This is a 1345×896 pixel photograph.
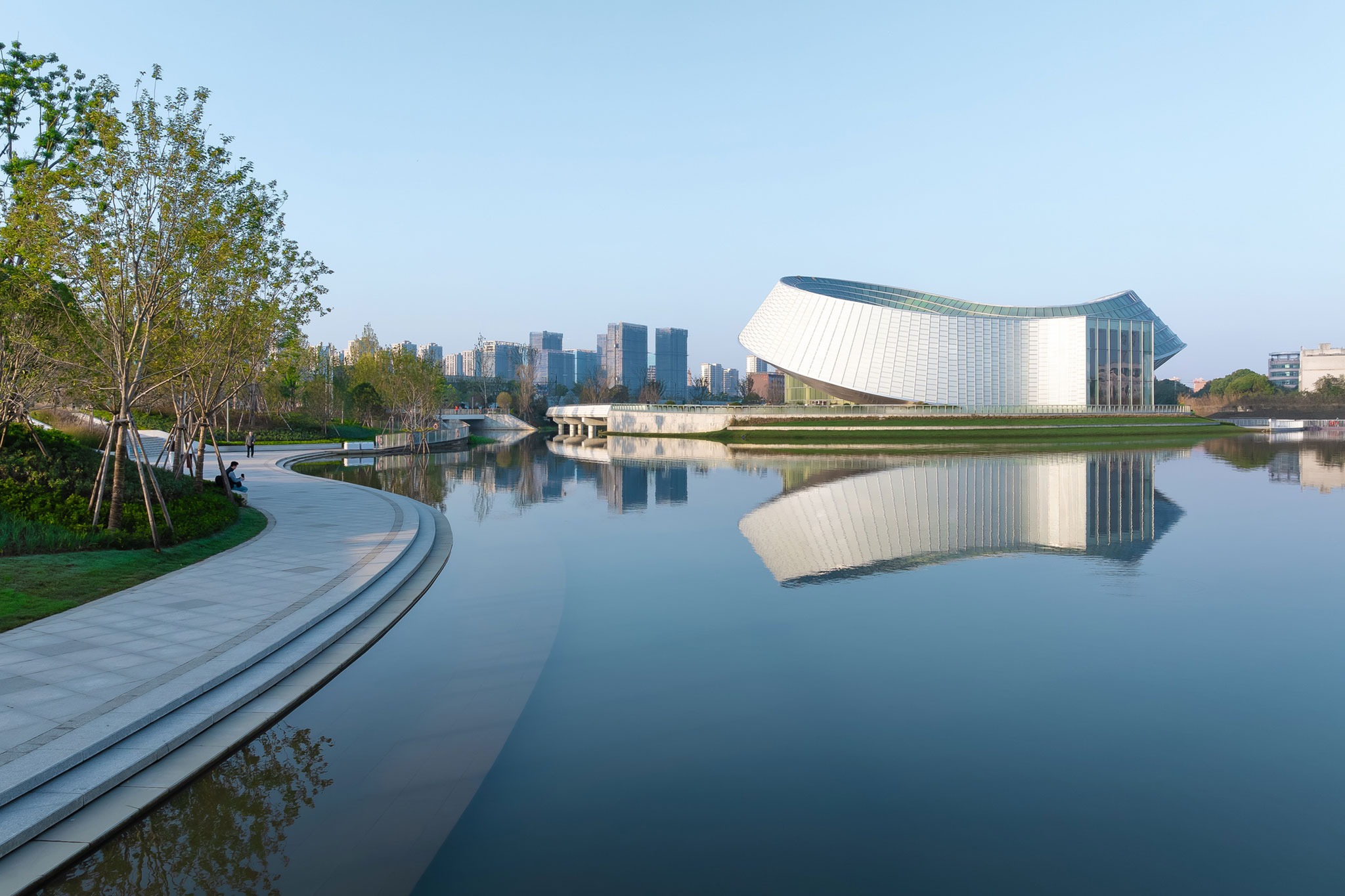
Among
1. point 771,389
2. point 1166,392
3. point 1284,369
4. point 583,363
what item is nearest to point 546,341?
point 583,363

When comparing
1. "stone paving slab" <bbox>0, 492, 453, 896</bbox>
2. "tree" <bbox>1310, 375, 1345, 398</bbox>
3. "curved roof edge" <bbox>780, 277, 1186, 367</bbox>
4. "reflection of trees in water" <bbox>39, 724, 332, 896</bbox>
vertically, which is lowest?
"reflection of trees in water" <bbox>39, 724, 332, 896</bbox>

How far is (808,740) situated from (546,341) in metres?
186

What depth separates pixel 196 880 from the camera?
400 centimetres

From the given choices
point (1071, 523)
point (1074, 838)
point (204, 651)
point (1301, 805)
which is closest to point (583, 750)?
point (1074, 838)

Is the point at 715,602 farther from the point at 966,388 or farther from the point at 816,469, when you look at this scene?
the point at 966,388

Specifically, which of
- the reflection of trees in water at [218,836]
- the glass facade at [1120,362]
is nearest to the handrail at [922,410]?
the glass facade at [1120,362]

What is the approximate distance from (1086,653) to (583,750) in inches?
199

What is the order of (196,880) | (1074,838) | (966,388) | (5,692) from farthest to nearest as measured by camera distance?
(966,388) → (5,692) → (1074,838) → (196,880)

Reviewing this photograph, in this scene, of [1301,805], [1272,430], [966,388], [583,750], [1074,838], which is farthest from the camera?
[1272,430]

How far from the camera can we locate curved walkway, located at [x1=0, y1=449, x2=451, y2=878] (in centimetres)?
484

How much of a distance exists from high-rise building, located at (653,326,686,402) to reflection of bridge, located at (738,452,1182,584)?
6281 inches

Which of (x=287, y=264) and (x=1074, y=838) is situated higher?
(x=287, y=264)

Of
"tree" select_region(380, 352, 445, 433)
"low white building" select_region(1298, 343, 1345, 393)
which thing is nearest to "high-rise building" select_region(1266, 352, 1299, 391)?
"low white building" select_region(1298, 343, 1345, 393)

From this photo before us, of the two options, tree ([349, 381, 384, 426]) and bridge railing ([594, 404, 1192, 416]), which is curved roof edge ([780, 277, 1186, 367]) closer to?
bridge railing ([594, 404, 1192, 416])
